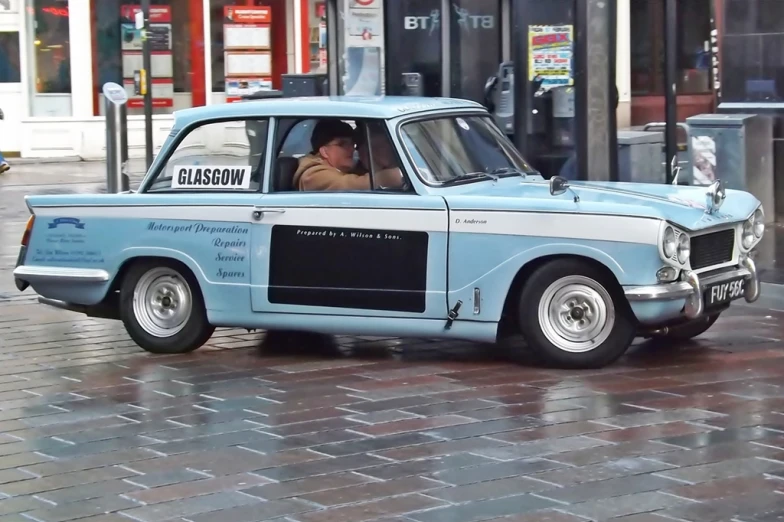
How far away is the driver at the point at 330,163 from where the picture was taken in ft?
27.0

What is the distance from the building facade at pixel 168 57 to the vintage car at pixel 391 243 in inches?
656

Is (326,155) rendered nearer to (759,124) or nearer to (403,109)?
(403,109)

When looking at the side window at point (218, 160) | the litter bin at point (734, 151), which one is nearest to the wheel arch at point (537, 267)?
the side window at point (218, 160)

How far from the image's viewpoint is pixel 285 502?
5.36 metres

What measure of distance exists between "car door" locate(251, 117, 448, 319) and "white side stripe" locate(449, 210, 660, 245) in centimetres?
18

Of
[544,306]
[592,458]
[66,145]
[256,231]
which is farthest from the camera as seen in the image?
[66,145]

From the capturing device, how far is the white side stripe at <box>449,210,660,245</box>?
7.39 meters

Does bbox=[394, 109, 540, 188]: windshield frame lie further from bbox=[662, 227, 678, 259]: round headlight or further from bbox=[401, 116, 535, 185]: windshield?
bbox=[662, 227, 678, 259]: round headlight

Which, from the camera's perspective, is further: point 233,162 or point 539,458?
point 233,162

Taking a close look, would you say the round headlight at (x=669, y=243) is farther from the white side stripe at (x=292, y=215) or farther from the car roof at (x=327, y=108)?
the car roof at (x=327, y=108)

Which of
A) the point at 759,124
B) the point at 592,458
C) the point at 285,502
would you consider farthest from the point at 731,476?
the point at 759,124

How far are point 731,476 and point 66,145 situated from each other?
2153 centimetres

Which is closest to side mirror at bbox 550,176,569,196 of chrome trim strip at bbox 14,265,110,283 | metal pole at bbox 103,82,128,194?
chrome trim strip at bbox 14,265,110,283

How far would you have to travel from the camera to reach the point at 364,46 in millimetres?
15914
